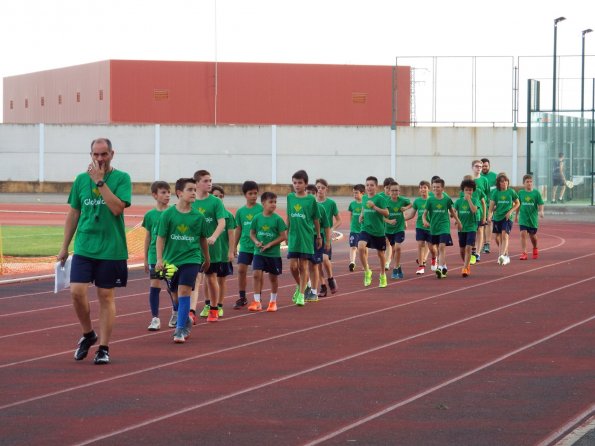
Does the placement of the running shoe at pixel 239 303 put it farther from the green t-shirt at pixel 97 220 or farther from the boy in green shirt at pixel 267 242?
the green t-shirt at pixel 97 220

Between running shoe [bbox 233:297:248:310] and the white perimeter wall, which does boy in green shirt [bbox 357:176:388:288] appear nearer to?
running shoe [bbox 233:297:248:310]

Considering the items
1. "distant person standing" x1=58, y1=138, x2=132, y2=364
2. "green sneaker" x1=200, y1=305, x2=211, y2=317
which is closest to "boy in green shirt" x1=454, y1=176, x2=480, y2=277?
"green sneaker" x1=200, y1=305, x2=211, y2=317

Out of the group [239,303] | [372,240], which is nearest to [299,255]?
[239,303]

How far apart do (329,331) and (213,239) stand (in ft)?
5.01

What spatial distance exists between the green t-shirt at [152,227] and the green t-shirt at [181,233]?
0.95 m

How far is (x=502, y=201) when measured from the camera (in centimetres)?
2391

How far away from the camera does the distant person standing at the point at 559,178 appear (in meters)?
43.7

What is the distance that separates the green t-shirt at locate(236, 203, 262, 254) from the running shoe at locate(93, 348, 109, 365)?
5.07 metres

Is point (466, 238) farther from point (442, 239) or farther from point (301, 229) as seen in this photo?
point (301, 229)

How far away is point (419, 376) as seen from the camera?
984 cm

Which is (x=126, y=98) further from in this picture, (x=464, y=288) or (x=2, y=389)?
(x=2, y=389)

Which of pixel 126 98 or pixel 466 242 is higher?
pixel 126 98

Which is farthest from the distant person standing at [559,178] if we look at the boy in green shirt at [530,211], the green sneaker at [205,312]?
the green sneaker at [205,312]

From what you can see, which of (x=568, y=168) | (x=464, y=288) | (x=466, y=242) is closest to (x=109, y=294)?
(x=464, y=288)
